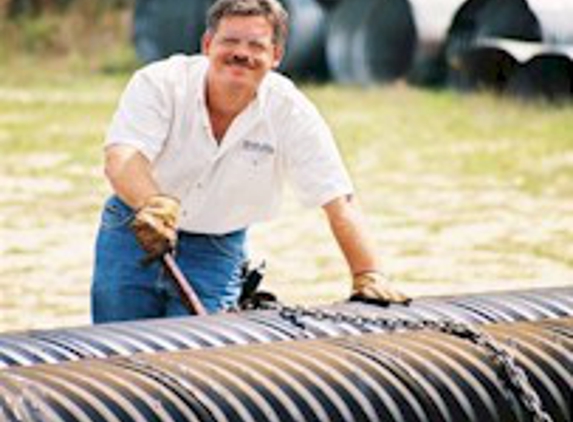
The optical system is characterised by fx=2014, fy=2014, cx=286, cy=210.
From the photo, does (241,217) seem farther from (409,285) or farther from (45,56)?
(45,56)

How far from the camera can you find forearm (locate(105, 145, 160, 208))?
18.7 ft

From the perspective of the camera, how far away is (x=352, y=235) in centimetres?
588

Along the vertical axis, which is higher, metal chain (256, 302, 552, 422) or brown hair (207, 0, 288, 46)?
brown hair (207, 0, 288, 46)

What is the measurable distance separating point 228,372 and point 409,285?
594 cm

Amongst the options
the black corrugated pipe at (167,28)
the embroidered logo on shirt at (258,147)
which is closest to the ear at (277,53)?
the embroidered logo on shirt at (258,147)

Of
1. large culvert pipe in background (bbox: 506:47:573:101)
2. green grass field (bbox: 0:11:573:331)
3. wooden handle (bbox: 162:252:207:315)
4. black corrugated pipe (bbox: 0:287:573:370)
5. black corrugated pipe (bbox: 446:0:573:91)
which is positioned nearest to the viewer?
black corrugated pipe (bbox: 0:287:573:370)

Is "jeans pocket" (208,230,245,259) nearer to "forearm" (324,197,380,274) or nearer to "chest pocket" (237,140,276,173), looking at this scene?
"chest pocket" (237,140,276,173)

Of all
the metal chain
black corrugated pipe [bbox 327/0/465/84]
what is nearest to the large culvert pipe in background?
black corrugated pipe [bbox 327/0/465/84]

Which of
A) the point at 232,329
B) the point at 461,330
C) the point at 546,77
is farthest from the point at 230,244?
the point at 546,77

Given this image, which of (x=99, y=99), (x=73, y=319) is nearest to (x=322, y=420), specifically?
(x=73, y=319)

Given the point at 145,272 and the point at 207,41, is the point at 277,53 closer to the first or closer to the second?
the point at 207,41

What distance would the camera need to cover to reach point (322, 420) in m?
4.52

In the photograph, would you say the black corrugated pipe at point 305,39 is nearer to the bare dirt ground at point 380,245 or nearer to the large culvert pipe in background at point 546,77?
the large culvert pipe in background at point 546,77

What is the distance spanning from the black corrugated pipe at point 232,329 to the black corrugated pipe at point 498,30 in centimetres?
1400
